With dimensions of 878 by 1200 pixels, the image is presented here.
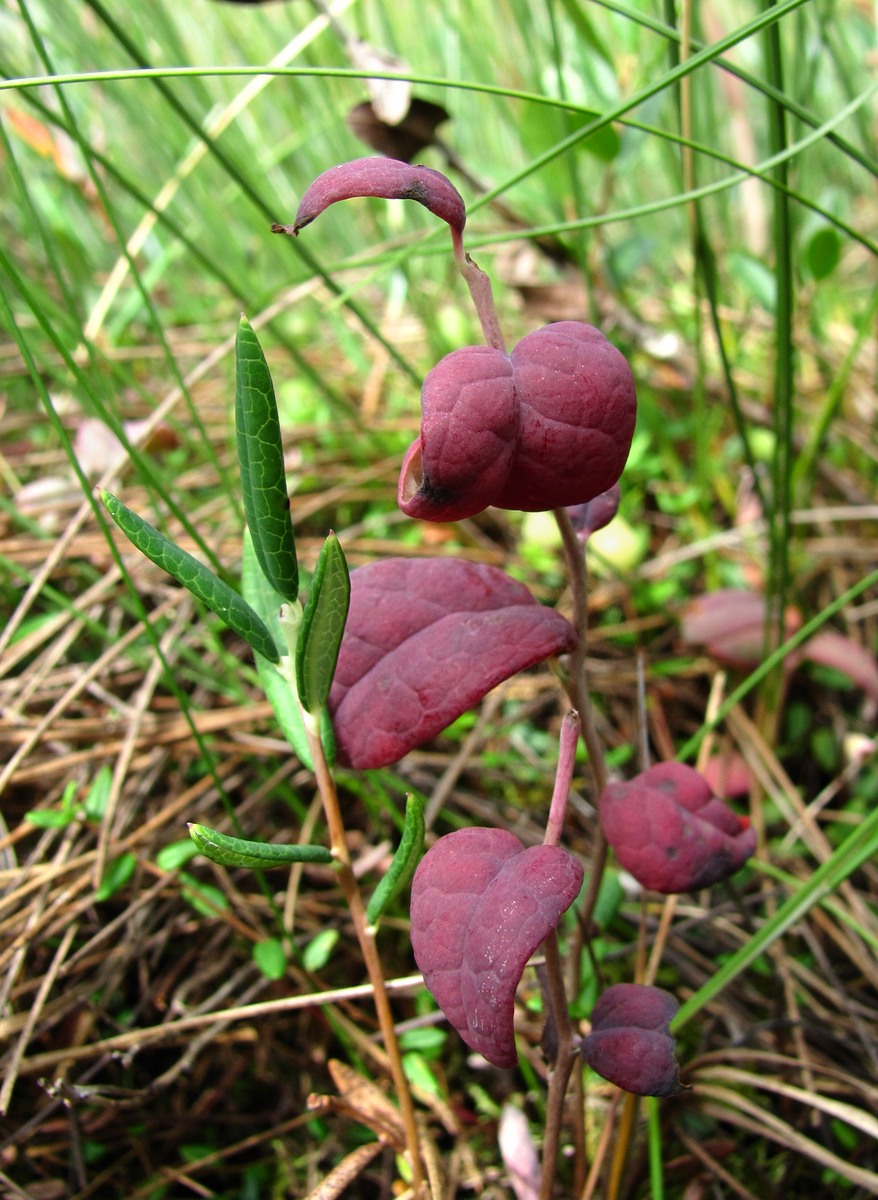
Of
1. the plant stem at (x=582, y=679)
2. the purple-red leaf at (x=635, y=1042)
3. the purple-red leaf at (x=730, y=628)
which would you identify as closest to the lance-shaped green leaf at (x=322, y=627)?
the plant stem at (x=582, y=679)

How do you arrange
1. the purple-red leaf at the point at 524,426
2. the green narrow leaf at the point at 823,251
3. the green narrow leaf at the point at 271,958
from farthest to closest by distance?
1. the green narrow leaf at the point at 823,251
2. the green narrow leaf at the point at 271,958
3. the purple-red leaf at the point at 524,426

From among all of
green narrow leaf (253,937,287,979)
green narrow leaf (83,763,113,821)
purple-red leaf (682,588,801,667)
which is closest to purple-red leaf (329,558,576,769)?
green narrow leaf (253,937,287,979)

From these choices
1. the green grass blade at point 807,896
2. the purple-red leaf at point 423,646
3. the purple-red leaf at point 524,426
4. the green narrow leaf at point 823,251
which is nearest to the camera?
the purple-red leaf at point 524,426

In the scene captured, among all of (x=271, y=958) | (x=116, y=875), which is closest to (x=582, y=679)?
(x=271, y=958)

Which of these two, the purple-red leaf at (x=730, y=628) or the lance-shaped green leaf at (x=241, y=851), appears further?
the purple-red leaf at (x=730, y=628)

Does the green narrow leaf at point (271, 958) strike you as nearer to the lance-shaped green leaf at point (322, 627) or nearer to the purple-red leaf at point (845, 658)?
the lance-shaped green leaf at point (322, 627)

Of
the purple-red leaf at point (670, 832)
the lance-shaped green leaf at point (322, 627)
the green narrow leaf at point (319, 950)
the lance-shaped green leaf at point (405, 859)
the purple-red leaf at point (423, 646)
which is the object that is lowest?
the green narrow leaf at point (319, 950)

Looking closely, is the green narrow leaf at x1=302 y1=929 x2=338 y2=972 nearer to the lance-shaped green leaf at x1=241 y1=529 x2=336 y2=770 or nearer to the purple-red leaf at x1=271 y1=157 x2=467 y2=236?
the lance-shaped green leaf at x1=241 y1=529 x2=336 y2=770
